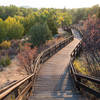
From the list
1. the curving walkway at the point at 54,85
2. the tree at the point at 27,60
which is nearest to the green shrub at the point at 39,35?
the tree at the point at 27,60

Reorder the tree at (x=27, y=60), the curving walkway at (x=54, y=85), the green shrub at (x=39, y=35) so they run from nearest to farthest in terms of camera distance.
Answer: the curving walkway at (x=54, y=85) → the tree at (x=27, y=60) → the green shrub at (x=39, y=35)

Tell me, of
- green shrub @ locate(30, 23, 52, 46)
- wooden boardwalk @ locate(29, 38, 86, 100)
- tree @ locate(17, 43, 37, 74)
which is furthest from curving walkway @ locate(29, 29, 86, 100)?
green shrub @ locate(30, 23, 52, 46)

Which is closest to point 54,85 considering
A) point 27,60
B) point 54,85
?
point 54,85

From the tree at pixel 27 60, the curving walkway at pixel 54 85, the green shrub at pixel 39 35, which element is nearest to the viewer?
the curving walkway at pixel 54 85

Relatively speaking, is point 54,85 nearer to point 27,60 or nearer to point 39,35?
point 27,60

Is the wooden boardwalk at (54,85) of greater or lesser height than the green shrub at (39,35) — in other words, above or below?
below

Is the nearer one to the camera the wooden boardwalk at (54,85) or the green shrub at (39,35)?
the wooden boardwalk at (54,85)

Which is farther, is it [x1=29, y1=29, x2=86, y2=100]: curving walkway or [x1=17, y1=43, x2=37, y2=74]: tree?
[x1=17, y1=43, x2=37, y2=74]: tree

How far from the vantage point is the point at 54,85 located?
265 inches

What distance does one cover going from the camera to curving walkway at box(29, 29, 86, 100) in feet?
18.5

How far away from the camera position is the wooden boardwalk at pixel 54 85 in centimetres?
562

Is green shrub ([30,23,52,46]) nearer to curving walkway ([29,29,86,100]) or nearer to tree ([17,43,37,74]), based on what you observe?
tree ([17,43,37,74])

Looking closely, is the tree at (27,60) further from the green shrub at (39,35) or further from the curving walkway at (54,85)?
the green shrub at (39,35)

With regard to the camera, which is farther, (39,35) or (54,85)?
(39,35)
